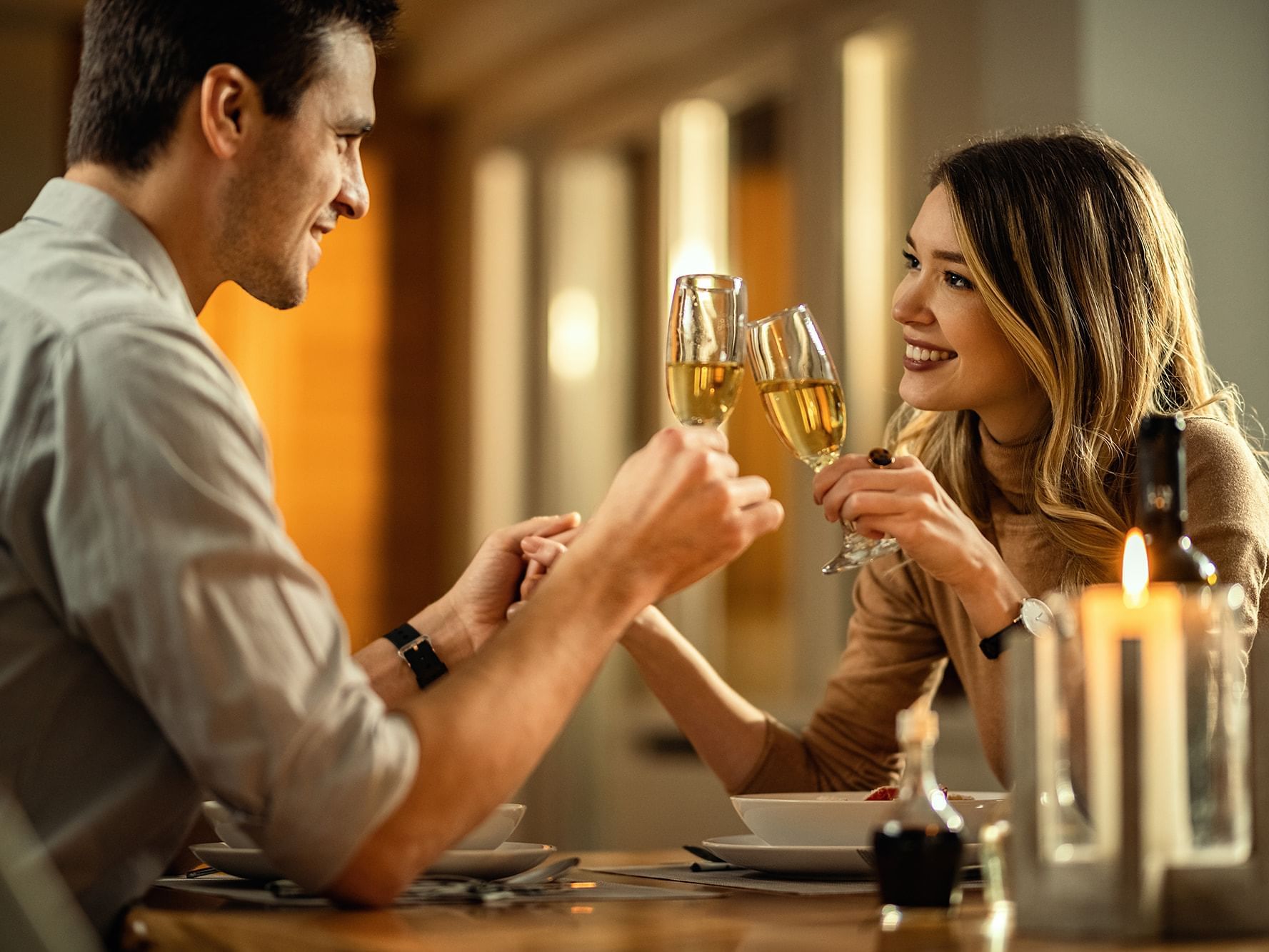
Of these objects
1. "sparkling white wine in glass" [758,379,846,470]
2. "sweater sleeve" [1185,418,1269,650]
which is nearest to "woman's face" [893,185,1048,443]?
"sweater sleeve" [1185,418,1269,650]

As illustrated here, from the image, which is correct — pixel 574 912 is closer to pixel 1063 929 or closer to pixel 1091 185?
pixel 1063 929

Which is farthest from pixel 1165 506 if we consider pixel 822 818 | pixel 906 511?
pixel 906 511

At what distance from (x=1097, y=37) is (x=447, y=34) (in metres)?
3.01

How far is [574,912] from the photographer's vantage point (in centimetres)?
112

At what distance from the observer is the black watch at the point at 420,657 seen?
165cm

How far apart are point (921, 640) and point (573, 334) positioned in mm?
3377

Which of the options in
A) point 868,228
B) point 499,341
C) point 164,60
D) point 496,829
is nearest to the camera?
point 164,60

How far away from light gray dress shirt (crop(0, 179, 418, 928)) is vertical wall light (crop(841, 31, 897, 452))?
9.37 feet

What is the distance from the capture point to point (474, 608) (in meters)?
1.70

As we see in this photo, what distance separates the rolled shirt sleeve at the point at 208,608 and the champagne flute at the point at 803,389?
0.69 meters

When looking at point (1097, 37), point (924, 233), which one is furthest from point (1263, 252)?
point (924, 233)

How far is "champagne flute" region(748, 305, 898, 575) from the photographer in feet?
5.27

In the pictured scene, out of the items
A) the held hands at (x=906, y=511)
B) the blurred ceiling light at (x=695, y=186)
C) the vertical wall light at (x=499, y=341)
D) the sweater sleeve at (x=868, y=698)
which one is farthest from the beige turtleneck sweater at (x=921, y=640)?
the vertical wall light at (x=499, y=341)

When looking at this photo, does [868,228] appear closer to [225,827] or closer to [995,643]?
[995,643]
